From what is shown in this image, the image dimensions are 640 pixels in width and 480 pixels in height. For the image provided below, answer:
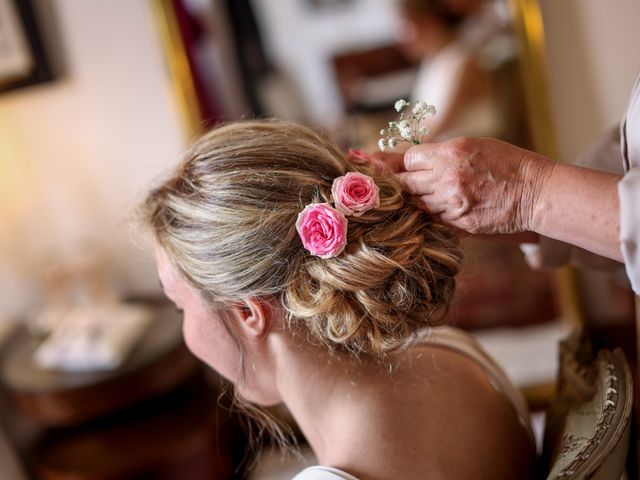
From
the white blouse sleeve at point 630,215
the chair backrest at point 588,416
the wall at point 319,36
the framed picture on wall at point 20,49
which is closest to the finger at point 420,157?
the white blouse sleeve at point 630,215

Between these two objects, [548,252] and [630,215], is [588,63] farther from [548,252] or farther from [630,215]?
[630,215]

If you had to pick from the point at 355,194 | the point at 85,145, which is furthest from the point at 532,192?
the point at 85,145

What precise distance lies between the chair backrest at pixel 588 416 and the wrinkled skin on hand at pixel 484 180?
0.25 m

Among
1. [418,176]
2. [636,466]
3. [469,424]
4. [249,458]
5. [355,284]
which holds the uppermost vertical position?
[418,176]

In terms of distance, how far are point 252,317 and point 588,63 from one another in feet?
4.70

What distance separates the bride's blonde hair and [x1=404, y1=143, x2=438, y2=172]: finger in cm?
4

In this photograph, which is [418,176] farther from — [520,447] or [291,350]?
[520,447]

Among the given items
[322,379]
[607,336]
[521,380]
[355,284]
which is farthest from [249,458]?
Result: [355,284]

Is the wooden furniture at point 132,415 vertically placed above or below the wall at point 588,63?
below

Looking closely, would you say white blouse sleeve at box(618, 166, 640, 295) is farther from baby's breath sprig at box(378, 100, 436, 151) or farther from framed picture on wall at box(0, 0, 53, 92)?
framed picture on wall at box(0, 0, 53, 92)

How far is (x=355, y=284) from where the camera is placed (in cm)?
87

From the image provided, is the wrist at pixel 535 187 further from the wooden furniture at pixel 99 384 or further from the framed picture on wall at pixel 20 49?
the framed picture on wall at pixel 20 49

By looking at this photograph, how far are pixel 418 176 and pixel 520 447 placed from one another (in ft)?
1.50

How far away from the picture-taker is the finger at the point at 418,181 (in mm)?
873
